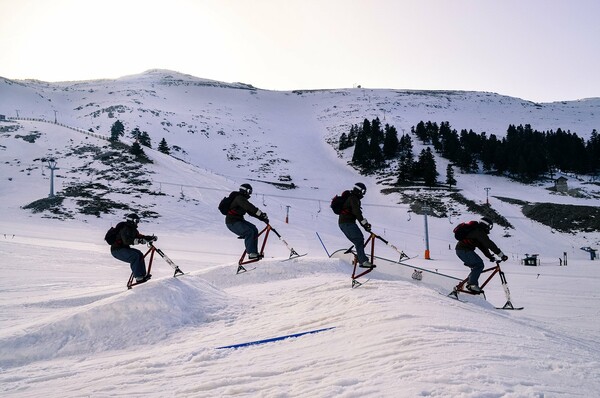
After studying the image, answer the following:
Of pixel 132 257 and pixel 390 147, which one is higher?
pixel 390 147

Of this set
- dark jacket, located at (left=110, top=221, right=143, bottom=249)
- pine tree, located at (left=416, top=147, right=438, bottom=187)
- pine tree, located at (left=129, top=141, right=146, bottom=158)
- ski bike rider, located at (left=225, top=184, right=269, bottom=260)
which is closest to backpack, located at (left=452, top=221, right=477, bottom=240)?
ski bike rider, located at (left=225, top=184, right=269, bottom=260)

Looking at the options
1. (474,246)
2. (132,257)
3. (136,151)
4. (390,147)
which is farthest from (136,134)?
(474,246)

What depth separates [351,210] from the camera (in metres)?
9.40

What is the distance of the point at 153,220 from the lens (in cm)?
3484

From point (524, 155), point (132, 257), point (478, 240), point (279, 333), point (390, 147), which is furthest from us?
point (390, 147)

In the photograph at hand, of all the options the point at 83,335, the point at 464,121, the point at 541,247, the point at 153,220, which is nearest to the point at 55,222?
the point at 153,220

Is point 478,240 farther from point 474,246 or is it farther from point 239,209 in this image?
point 239,209

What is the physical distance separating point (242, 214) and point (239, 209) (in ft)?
0.53

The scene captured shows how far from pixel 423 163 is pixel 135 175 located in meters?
39.0

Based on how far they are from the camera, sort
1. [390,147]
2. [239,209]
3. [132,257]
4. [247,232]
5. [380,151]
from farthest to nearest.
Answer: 1. [390,147]
2. [380,151]
3. [247,232]
4. [239,209]
5. [132,257]

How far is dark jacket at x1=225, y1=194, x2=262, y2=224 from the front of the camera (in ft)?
34.1

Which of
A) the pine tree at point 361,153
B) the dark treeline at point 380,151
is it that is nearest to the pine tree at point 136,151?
the dark treeline at point 380,151

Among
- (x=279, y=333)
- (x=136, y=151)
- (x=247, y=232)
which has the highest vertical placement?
(x=136, y=151)

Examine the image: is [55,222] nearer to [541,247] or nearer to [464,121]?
[541,247]
